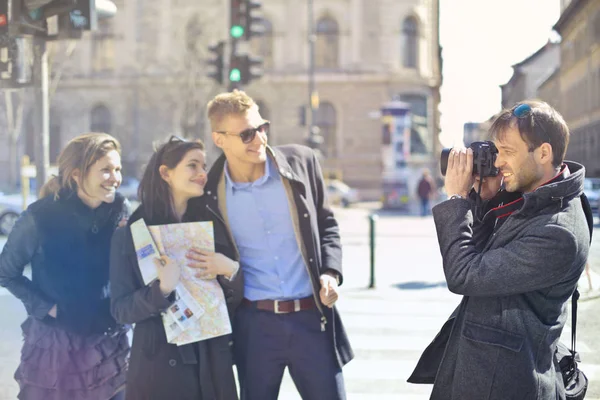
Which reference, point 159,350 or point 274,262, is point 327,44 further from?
point 159,350

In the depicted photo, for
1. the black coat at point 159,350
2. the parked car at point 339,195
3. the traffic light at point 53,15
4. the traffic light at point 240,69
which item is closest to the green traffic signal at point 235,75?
the traffic light at point 240,69

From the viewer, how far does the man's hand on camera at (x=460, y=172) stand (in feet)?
9.05

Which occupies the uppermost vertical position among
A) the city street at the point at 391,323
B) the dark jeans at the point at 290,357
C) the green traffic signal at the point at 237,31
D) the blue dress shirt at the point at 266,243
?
the green traffic signal at the point at 237,31

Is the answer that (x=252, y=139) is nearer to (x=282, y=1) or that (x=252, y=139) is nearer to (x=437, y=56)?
(x=282, y=1)

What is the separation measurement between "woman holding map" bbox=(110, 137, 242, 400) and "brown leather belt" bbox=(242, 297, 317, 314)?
108 millimetres

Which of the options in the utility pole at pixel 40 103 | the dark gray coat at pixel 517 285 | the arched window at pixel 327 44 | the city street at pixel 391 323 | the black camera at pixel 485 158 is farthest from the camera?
the arched window at pixel 327 44

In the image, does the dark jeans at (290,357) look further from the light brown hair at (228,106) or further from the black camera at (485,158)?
the black camera at (485,158)

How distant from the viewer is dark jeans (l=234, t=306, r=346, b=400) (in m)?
3.58

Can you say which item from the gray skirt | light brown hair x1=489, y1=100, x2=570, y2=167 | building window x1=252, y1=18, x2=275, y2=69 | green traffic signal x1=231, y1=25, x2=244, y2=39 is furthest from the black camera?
building window x1=252, y1=18, x2=275, y2=69

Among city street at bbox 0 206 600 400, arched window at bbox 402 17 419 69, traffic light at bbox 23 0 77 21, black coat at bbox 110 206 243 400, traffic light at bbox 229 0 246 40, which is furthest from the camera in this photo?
arched window at bbox 402 17 419 69

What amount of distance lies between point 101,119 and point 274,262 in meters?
41.6

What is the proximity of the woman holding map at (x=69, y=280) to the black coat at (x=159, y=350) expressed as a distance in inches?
12.8

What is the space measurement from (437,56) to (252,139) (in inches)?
1722

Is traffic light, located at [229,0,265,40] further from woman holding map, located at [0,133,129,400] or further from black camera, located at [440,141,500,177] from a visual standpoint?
black camera, located at [440,141,500,177]
